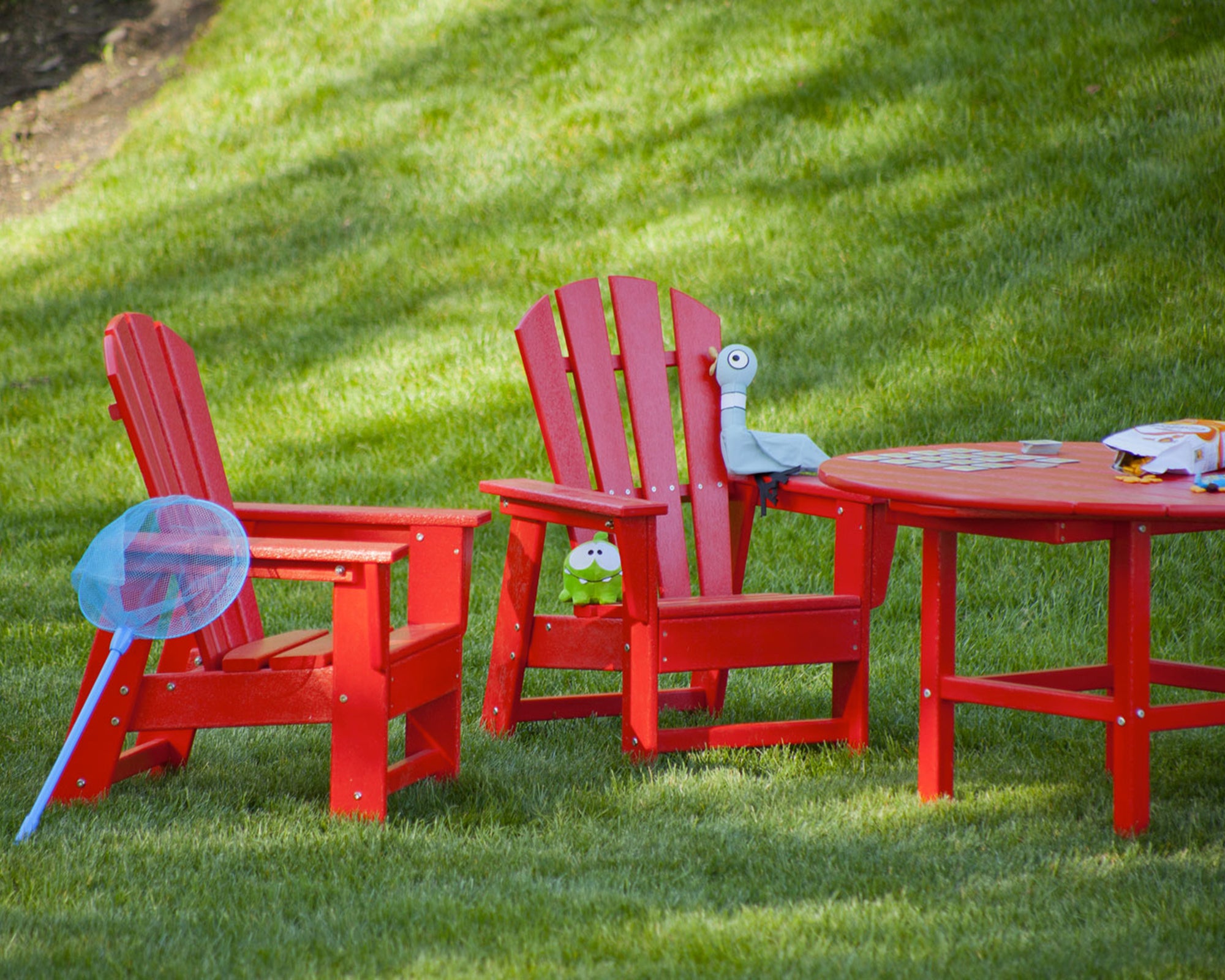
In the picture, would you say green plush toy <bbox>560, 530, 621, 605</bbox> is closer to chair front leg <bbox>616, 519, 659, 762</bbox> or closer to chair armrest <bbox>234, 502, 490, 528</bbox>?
chair front leg <bbox>616, 519, 659, 762</bbox>

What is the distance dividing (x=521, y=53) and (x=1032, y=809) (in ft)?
22.9

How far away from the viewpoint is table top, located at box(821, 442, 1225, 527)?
7.99 ft

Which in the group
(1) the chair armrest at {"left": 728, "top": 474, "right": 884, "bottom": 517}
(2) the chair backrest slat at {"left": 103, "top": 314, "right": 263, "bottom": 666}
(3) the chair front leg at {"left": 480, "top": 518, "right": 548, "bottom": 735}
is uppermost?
(2) the chair backrest slat at {"left": 103, "top": 314, "right": 263, "bottom": 666}

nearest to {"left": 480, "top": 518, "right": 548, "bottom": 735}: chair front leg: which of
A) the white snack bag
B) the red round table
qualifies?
the red round table

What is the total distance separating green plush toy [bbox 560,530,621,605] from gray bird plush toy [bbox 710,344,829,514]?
1.42 feet

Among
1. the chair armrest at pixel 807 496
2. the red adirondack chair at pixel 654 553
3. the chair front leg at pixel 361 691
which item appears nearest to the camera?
the chair front leg at pixel 361 691

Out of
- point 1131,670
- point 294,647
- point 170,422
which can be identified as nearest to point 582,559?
point 294,647

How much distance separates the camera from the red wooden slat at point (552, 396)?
358cm

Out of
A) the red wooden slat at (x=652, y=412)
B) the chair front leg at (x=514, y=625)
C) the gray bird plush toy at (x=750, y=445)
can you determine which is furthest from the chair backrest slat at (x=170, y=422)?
the gray bird plush toy at (x=750, y=445)

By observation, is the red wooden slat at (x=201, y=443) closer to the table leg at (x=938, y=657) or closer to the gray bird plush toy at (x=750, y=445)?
the gray bird plush toy at (x=750, y=445)

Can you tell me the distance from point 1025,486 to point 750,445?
3.62 ft

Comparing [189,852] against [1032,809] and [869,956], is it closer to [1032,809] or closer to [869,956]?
[869,956]

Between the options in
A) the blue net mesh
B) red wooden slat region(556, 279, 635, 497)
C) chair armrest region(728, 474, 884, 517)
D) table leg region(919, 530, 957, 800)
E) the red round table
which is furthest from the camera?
red wooden slat region(556, 279, 635, 497)

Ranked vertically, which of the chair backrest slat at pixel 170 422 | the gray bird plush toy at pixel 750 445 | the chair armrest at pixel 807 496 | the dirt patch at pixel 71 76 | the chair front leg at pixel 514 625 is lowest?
the chair front leg at pixel 514 625
